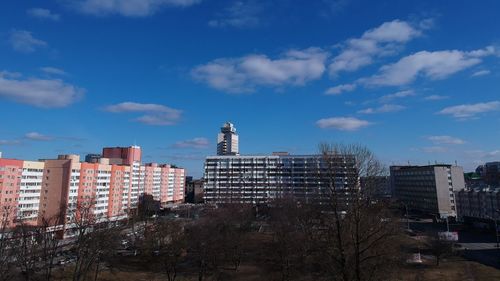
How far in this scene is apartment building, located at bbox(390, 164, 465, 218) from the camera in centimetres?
11194

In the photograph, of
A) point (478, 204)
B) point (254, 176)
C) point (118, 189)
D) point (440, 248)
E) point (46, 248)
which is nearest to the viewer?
point (46, 248)

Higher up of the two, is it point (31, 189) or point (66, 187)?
point (66, 187)

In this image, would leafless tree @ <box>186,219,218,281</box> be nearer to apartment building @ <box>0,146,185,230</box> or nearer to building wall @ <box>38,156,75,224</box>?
apartment building @ <box>0,146,185,230</box>

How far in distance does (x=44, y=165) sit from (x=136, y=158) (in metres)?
47.1

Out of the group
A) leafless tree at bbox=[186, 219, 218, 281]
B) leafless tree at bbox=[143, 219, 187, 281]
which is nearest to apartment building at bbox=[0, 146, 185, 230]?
leafless tree at bbox=[143, 219, 187, 281]

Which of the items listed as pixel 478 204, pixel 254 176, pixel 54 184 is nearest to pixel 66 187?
pixel 54 184

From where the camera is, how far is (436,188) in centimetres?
11312

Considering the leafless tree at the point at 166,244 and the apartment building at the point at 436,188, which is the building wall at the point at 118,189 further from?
Result: the apartment building at the point at 436,188

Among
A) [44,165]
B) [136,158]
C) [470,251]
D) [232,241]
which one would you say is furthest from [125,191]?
[470,251]

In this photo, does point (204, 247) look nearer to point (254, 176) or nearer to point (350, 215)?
point (350, 215)

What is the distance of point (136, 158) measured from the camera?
13475cm

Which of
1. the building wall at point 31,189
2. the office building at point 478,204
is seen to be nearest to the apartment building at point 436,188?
the office building at point 478,204

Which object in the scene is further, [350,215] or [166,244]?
[166,244]

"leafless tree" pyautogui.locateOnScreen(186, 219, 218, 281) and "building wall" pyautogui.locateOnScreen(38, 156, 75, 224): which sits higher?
"building wall" pyautogui.locateOnScreen(38, 156, 75, 224)
